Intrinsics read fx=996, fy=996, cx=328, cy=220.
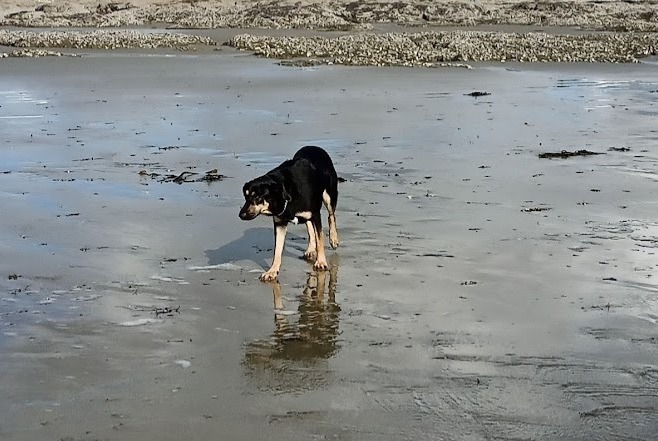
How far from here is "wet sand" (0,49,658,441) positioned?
17.6ft

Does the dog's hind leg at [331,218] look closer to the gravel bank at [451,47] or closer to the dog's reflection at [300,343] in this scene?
the dog's reflection at [300,343]

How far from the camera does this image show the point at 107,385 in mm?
5715

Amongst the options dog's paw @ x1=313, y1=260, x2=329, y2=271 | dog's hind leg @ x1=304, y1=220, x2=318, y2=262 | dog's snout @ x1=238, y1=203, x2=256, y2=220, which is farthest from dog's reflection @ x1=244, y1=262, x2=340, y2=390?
dog's hind leg @ x1=304, y1=220, x2=318, y2=262

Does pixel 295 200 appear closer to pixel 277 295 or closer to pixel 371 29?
pixel 277 295

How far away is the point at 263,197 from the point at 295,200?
35 centimetres

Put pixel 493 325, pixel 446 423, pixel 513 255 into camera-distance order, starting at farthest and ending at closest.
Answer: pixel 513 255 → pixel 493 325 → pixel 446 423

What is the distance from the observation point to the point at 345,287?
781cm

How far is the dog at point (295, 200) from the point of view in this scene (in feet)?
26.3

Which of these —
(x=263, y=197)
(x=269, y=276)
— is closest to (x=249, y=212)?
(x=263, y=197)

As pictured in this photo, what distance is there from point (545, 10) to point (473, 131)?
113 feet

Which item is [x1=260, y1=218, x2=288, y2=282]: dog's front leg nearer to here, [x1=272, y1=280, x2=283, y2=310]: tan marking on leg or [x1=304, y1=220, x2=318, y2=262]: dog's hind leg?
[x1=272, y1=280, x2=283, y2=310]: tan marking on leg

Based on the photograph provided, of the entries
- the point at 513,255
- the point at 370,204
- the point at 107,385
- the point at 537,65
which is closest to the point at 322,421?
the point at 107,385

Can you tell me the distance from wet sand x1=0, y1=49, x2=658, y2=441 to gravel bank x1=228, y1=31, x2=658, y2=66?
39.7ft

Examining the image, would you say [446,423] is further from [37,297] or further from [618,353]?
[37,297]
